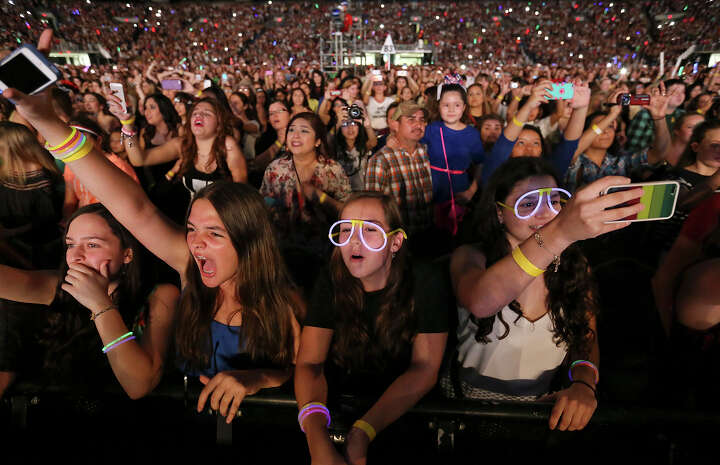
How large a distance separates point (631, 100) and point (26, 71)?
176 inches

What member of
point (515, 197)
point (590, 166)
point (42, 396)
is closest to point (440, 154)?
point (590, 166)

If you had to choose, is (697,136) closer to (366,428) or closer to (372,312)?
(372,312)

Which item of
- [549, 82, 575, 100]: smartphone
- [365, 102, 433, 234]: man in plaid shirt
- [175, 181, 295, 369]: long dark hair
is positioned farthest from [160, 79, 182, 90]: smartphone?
[549, 82, 575, 100]: smartphone

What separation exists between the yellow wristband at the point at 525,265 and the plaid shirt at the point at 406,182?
6.44 feet

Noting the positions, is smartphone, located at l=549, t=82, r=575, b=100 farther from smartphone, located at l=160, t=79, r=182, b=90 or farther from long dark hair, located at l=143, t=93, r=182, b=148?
smartphone, located at l=160, t=79, r=182, b=90

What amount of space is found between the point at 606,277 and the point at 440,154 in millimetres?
1843

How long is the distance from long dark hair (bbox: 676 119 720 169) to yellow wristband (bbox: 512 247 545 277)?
2678 mm

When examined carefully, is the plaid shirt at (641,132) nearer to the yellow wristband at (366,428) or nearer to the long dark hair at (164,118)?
the yellow wristband at (366,428)

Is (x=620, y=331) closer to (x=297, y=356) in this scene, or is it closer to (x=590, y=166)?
(x=590, y=166)

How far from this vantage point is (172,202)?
361 centimetres

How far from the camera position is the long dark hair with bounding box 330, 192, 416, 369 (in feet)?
5.35

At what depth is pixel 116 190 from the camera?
4.98ft

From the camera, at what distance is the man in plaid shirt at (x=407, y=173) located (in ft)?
10.5

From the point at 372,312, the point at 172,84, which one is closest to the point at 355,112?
the point at 172,84
